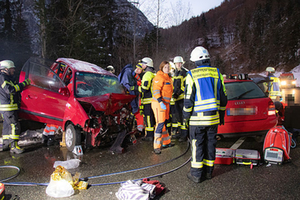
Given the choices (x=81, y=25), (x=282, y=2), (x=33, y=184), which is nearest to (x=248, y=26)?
(x=282, y=2)

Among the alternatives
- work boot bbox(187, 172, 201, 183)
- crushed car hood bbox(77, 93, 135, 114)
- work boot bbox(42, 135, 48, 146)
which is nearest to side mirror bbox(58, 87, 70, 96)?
crushed car hood bbox(77, 93, 135, 114)

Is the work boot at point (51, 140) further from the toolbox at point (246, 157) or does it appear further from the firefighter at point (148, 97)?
the toolbox at point (246, 157)

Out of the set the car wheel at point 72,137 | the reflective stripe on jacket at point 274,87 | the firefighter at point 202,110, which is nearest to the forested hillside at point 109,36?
the car wheel at point 72,137

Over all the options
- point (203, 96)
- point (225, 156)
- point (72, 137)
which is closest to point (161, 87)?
point (203, 96)

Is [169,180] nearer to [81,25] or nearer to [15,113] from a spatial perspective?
[15,113]

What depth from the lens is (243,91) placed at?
521 centimetres

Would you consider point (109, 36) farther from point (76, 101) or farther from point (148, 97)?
point (76, 101)

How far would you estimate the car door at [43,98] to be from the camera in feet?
17.3

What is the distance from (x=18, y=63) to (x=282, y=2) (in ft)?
156

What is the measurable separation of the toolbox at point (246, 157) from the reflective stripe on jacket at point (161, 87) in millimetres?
1835

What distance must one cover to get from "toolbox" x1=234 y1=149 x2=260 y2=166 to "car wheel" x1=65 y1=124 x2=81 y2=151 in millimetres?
3268

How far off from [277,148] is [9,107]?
566 centimetres

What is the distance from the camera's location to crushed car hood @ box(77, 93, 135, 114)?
4.63m

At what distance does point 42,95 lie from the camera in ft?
17.8
